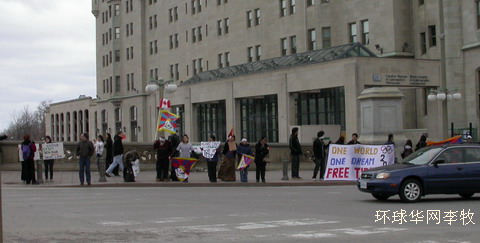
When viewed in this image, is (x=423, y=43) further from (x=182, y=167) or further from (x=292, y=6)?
(x=182, y=167)

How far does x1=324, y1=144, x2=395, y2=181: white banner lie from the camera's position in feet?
91.5

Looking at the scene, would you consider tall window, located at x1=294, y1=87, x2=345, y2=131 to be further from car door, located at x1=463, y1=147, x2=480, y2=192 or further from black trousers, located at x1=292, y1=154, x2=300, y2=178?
car door, located at x1=463, y1=147, x2=480, y2=192

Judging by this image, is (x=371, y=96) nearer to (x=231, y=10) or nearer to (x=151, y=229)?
(x=151, y=229)

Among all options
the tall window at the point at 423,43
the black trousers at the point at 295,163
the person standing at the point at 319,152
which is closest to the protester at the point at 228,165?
the black trousers at the point at 295,163

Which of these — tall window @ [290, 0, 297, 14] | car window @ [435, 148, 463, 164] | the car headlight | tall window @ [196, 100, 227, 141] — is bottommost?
the car headlight

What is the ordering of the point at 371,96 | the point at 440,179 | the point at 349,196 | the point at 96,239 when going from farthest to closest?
1. the point at 371,96
2. the point at 349,196
3. the point at 440,179
4. the point at 96,239

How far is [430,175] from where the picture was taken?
61.6 ft

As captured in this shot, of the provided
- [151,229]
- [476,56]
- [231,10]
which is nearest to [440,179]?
[151,229]

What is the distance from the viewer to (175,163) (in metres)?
28.3

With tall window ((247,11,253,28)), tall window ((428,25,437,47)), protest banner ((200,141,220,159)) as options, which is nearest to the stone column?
protest banner ((200,141,220,159))

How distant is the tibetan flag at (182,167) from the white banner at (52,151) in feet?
15.6

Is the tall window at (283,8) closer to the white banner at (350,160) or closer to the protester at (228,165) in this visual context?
the protester at (228,165)

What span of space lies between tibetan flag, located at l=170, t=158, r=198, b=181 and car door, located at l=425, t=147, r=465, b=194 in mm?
11319

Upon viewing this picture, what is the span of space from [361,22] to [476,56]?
9884 millimetres
